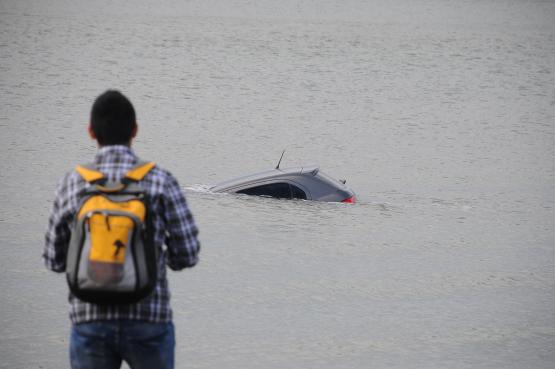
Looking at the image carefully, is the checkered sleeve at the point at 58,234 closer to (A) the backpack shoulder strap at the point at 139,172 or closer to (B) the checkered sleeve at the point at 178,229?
(A) the backpack shoulder strap at the point at 139,172

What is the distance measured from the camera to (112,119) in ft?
13.7

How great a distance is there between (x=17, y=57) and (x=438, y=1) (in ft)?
241

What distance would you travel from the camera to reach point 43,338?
9.77 metres

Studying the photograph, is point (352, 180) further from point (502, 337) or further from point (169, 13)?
point (169, 13)

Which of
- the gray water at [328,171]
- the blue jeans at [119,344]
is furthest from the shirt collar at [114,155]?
the gray water at [328,171]

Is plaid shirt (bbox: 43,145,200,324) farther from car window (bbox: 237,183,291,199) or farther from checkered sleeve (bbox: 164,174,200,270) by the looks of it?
car window (bbox: 237,183,291,199)

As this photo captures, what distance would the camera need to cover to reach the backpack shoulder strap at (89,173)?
4051 millimetres

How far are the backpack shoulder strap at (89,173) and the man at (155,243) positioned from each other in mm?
24

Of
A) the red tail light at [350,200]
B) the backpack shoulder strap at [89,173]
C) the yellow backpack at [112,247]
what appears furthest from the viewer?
the red tail light at [350,200]

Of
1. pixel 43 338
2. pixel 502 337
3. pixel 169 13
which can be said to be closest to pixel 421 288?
pixel 502 337

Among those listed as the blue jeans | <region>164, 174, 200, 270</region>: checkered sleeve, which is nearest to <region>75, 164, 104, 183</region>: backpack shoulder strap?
<region>164, 174, 200, 270</region>: checkered sleeve

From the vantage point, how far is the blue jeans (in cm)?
402

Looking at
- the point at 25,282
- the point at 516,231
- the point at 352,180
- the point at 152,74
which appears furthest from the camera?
the point at 152,74

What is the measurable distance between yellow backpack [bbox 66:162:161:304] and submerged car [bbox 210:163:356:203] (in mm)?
11353
